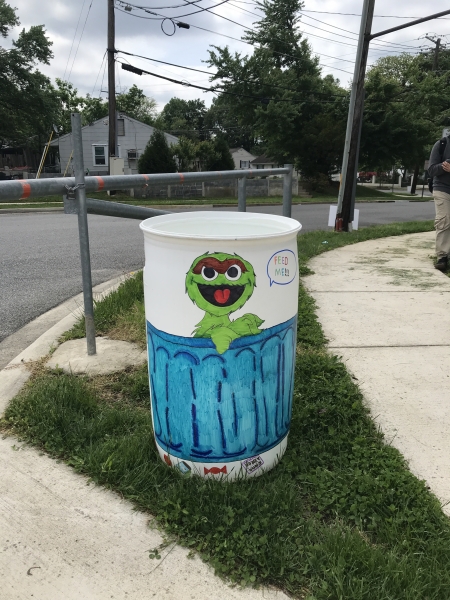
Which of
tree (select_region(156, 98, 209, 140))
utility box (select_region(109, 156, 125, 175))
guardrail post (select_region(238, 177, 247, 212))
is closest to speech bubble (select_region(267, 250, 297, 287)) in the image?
guardrail post (select_region(238, 177, 247, 212))

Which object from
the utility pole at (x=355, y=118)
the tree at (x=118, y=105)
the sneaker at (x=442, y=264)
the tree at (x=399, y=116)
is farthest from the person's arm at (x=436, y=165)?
the tree at (x=118, y=105)

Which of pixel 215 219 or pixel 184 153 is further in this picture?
pixel 184 153

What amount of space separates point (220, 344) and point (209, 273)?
0.93 feet

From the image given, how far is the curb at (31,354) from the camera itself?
288cm

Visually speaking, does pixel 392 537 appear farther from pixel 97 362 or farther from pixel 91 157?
pixel 91 157

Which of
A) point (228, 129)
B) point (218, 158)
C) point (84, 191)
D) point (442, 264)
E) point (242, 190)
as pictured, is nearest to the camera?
point (84, 191)

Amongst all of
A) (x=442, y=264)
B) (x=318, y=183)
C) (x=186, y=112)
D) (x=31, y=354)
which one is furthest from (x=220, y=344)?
(x=186, y=112)

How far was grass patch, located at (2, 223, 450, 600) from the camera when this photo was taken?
1681 millimetres

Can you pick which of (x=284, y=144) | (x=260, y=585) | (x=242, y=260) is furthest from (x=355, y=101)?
(x=284, y=144)

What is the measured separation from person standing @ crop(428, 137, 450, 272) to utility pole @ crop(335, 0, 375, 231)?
5.09 meters

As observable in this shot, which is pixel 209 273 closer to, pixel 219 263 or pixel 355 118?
pixel 219 263

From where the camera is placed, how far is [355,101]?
1070 centimetres

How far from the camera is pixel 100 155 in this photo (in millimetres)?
40062

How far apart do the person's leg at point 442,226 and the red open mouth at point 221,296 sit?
16.1 ft
